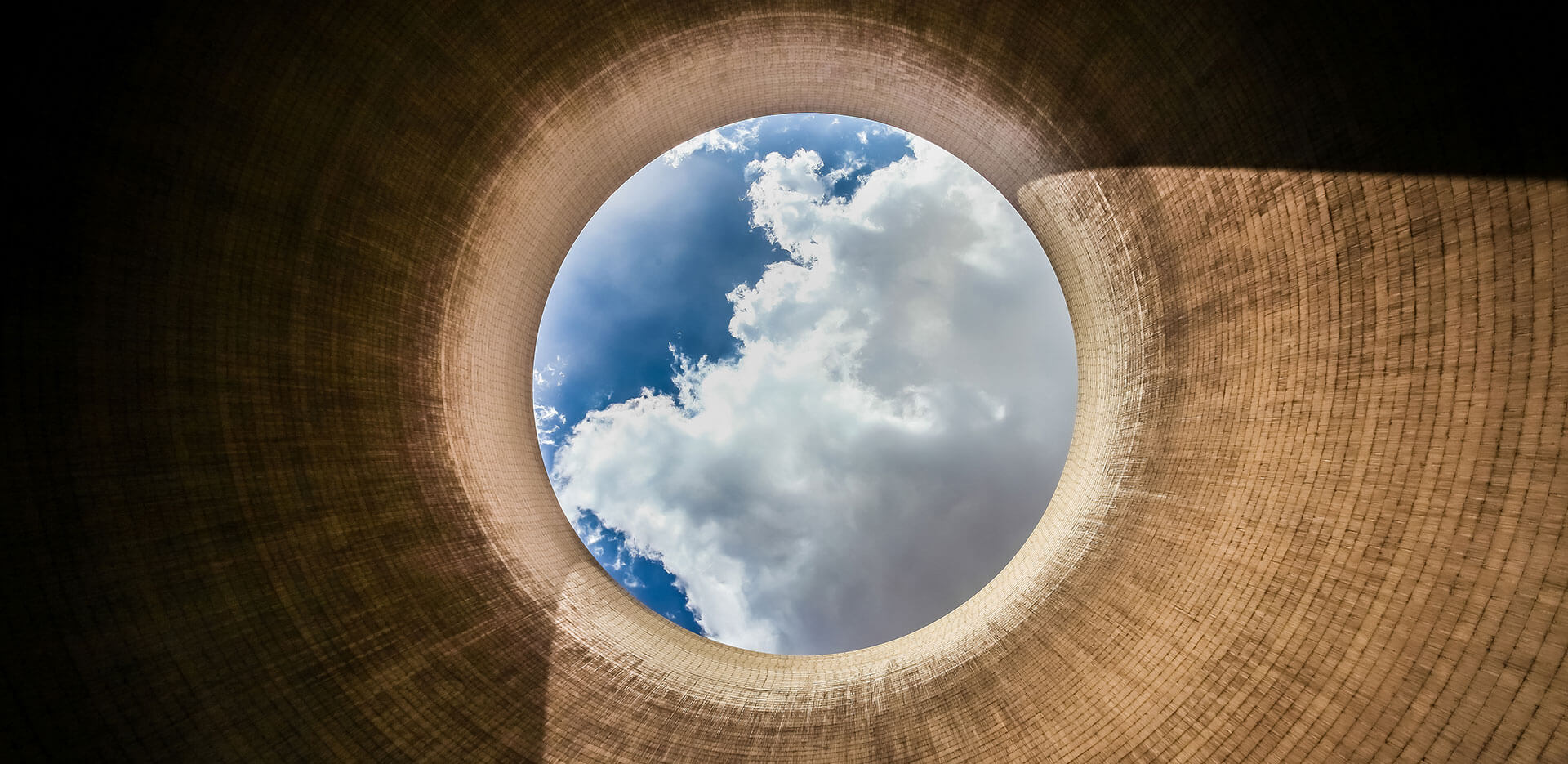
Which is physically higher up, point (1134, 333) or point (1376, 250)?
point (1134, 333)

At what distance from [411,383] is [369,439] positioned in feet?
2.11

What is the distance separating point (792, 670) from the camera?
664cm

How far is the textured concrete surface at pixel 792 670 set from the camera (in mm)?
3975

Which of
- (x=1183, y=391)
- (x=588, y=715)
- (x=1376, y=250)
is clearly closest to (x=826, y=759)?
(x=588, y=715)

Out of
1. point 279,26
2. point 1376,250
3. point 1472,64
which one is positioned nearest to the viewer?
point 1472,64

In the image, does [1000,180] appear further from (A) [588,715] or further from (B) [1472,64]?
(A) [588,715]

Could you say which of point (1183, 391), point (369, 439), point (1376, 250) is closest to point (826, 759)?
point (1183, 391)

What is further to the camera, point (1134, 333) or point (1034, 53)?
point (1134, 333)

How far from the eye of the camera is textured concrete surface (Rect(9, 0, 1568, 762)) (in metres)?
3.97

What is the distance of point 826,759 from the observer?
5844 millimetres

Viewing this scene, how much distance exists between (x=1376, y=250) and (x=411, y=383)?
8267 millimetres

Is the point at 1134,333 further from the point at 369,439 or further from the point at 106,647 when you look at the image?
the point at 106,647

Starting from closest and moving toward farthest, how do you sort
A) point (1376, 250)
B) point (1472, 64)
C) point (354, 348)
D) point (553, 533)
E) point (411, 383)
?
point (1472, 64), point (1376, 250), point (354, 348), point (411, 383), point (553, 533)

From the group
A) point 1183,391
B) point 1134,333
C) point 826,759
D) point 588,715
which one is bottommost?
point 826,759
